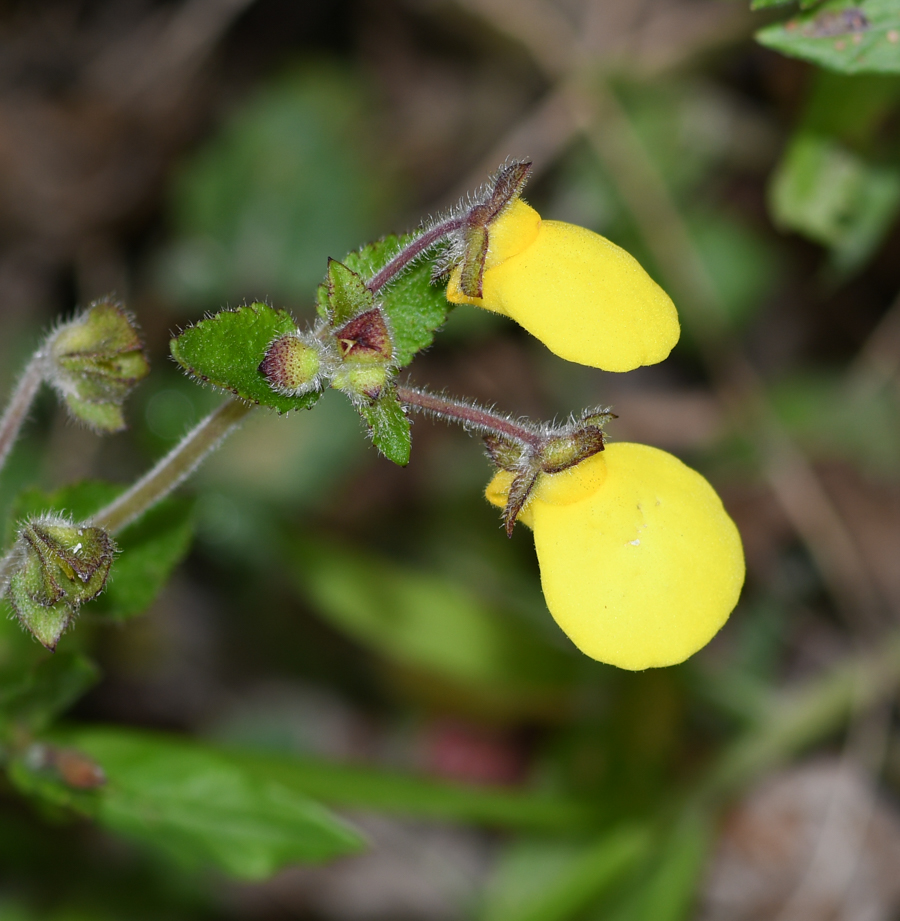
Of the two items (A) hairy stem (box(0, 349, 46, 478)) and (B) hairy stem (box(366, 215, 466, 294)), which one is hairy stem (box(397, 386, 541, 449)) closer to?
(B) hairy stem (box(366, 215, 466, 294))

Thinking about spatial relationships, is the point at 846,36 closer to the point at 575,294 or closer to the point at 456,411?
the point at 575,294

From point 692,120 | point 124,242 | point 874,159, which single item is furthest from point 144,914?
point 692,120

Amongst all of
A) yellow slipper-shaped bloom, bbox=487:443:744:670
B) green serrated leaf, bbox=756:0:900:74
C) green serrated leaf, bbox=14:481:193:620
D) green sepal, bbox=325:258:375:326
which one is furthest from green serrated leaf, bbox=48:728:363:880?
green serrated leaf, bbox=756:0:900:74

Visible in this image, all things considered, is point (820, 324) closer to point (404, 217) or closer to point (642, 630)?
point (404, 217)

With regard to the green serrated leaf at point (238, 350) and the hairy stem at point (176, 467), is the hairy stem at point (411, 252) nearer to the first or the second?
the green serrated leaf at point (238, 350)

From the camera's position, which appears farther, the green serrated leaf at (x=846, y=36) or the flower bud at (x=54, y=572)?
the green serrated leaf at (x=846, y=36)

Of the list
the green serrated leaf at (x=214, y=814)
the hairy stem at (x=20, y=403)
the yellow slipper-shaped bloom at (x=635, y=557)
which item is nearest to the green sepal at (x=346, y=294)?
the yellow slipper-shaped bloom at (x=635, y=557)
